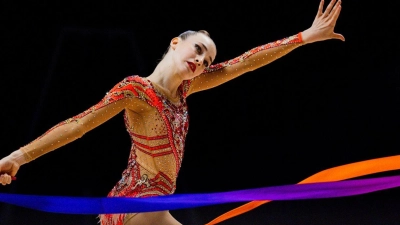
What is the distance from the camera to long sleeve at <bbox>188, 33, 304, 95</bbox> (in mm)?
2113

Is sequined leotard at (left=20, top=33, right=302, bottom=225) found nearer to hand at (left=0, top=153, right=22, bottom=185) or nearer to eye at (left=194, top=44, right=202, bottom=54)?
eye at (left=194, top=44, right=202, bottom=54)

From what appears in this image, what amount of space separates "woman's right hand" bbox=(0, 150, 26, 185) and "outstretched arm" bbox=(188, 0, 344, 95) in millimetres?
766

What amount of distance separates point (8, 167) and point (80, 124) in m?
0.24

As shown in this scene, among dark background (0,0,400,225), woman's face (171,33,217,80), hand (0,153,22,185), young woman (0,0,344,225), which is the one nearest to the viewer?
hand (0,153,22,185)

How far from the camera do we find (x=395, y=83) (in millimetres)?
3859

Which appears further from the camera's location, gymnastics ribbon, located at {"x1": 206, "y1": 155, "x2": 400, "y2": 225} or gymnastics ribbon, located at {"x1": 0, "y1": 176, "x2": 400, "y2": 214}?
gymnastics ribbon, located at {"x1": 206, "y1": 155, "x2": 400, "y2": 225}

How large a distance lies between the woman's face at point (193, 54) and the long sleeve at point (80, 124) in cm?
21

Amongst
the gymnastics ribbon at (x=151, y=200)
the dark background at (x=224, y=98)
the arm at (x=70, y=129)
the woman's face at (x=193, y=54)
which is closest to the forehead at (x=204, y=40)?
the woman's face at (x=193, y=54)

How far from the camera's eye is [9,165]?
4.92ft

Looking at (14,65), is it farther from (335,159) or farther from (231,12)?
(335,159)

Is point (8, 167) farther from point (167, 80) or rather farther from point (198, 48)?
point (198, 48)

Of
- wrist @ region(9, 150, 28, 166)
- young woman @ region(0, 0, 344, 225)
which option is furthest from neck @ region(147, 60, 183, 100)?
wrist @ region(9, 150, 28, 166)

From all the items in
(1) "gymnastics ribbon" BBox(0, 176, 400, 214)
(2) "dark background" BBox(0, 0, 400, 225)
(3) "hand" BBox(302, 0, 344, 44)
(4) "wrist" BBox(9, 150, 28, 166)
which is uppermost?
(2) "dark background" BBox(0, 0, 400, 225)

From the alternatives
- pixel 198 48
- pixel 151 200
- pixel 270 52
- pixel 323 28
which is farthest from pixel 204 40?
pixel 151 200
